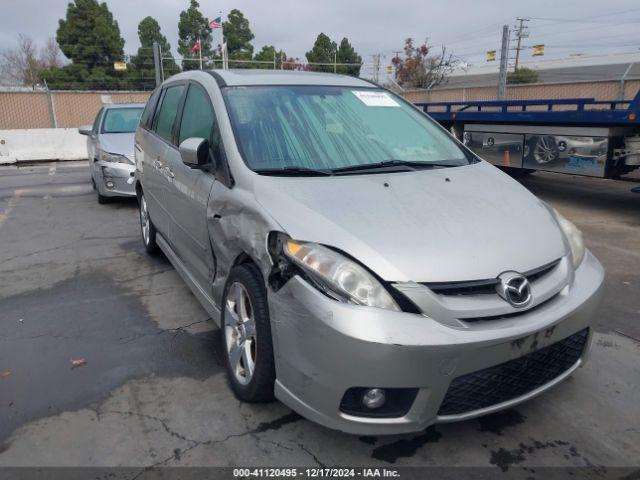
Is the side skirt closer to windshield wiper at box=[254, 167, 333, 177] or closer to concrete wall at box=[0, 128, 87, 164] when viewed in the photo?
windshield wiper at box=[254, 167, 333, 177]

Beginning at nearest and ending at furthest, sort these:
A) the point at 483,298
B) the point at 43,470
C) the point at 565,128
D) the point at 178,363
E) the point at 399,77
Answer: the point at 483,298 → the point at 43,470 → the point at 178,363 → the point at 565,128 → the point at 399,77

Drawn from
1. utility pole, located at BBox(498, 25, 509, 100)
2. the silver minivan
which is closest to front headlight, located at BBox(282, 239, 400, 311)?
the silver minivan

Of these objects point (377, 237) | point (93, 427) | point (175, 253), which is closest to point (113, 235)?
point (175, 253)

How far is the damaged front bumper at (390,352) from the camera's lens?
6.83ft

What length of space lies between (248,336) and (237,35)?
48.7 m

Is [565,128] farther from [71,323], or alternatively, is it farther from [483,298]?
[71,323]

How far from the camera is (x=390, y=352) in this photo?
2.06 meters

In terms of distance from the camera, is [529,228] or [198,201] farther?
[198,201]

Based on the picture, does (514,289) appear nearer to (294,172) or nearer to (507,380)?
(507,380)

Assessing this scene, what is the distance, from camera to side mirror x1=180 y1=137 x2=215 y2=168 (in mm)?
3115

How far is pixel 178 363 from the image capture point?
3334mm

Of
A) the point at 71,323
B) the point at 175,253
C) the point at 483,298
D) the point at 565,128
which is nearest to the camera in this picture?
the point at 483,298

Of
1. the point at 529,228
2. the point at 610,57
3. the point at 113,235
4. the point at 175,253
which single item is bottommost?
the point at 113,235

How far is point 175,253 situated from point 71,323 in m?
0.91
